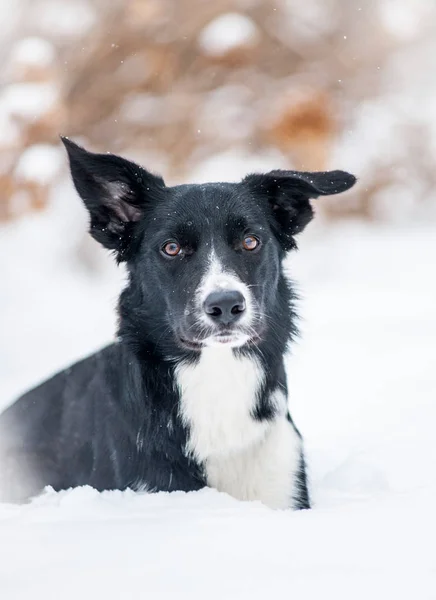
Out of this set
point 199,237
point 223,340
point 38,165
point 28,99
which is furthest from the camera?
point 38,165

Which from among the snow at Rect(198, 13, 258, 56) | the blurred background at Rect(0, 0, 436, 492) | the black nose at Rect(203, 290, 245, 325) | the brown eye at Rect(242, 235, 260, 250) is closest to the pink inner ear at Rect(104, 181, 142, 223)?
the brown eye at Rect(242, 235, 260, 250)

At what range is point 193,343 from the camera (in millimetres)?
3160

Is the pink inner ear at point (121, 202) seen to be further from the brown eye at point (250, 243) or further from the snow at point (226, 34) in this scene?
the snow at point (226, 34)

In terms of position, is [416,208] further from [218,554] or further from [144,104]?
[218,554]

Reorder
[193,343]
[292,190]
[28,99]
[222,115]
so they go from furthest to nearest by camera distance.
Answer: [222,115] → [28,99] → [292,190] → [193,343]

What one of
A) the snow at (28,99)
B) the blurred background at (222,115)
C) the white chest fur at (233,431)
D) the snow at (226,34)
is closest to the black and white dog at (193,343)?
the white chest fur at (233,431)

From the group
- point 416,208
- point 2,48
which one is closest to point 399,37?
point 416,208

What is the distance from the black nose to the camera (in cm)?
289

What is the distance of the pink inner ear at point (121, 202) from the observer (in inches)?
136

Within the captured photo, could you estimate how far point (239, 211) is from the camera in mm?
3365

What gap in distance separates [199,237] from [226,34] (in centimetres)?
1013

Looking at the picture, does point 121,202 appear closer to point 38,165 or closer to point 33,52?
point 38,165

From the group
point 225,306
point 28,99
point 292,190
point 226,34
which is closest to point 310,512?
point 225,306

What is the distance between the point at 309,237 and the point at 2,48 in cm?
630
